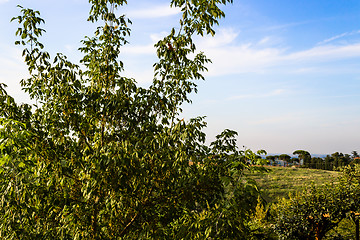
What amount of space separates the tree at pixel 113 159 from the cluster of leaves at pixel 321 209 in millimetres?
6944

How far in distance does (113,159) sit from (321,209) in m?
8.98

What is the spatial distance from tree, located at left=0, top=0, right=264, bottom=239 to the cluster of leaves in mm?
6944

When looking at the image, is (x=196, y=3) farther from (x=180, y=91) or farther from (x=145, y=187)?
(x=145, y=187)

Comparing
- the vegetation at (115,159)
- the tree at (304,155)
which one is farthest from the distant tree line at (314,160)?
the vegetation at (115,159)

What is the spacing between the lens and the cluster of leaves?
8.98 meters

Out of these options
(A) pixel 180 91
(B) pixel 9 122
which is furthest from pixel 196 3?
(B) pixel 9 122

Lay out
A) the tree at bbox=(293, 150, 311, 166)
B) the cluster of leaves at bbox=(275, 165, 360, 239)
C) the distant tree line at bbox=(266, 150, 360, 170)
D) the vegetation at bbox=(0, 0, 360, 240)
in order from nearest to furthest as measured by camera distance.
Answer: the vegetation at bbox=(0, 0, 360, 240)
the cluster of leaves at bbox=(275, 165, 360, 239)
the distant tree line at bbox=(266, 150, 360, 170)
the tree at bbox=(293, 150, 311, 166)

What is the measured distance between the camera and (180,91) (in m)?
4.38

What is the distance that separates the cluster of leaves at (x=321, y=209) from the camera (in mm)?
8977

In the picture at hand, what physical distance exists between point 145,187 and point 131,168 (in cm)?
69

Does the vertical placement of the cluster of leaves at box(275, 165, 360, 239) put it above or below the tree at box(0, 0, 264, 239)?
below

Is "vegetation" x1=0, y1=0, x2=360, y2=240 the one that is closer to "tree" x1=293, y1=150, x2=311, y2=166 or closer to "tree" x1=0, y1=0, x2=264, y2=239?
"tree" x1=0, y1=0, x2=264, y2=239

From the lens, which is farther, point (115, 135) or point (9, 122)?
point (115, 135)

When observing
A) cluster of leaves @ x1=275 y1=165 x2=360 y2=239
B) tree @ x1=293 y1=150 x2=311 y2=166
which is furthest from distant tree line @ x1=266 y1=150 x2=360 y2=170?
cluster of leaves @ x1=275 y1=165 x2=360 y2=239
